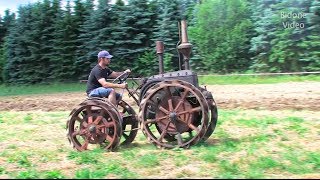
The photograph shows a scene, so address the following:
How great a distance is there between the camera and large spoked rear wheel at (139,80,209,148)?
797 centimetres

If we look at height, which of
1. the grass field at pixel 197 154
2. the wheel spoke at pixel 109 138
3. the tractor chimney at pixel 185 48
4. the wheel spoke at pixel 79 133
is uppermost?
the tractor chimney at pixel 185 48

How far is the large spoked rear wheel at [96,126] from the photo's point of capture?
8.13 metres

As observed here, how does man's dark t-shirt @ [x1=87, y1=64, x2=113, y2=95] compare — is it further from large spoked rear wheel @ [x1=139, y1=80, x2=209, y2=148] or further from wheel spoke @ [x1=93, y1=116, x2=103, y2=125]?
large spoked rear wheel @ [x1=139, y1=80, x2=209, y2=148]

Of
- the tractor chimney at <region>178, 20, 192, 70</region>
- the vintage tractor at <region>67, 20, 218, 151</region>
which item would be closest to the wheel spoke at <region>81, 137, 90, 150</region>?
the vintage tractor at <region>67, 20, 218, 151</region>

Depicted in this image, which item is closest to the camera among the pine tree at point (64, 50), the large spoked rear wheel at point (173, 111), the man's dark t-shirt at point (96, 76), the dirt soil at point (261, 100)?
the large spoked rear wheel at point (173, 111)

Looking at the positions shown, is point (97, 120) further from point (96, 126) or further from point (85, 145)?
point (85, 145)

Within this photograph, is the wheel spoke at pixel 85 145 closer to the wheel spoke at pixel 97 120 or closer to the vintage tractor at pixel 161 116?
the vintage tractor at pixel 161 116

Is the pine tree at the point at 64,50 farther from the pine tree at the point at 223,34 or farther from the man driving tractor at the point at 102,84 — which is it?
the man driving tractor at the point at 102,84

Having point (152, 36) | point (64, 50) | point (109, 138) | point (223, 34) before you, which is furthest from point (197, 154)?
point (64, 50)

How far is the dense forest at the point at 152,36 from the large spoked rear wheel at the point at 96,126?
16.0 meters

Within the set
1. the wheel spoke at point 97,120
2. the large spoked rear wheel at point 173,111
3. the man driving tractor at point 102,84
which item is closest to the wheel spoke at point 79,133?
the wheel spoke at point 97,120

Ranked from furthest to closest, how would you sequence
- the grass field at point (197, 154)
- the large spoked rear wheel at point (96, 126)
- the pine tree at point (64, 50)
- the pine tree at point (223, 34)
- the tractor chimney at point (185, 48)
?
1. the pine tree at point (64, 50)
2. the pine tree at point (223, 34)
3. the tractor chimney at point (185, 48)
4. the large spoked rear wheel at point (96, 126)
5. the grass field at point (197, 154)

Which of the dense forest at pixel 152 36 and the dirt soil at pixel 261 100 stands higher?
the dense forest at pixel 152 36

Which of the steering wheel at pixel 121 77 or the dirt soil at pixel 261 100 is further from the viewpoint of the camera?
the dirt soil at pixel 261 100
